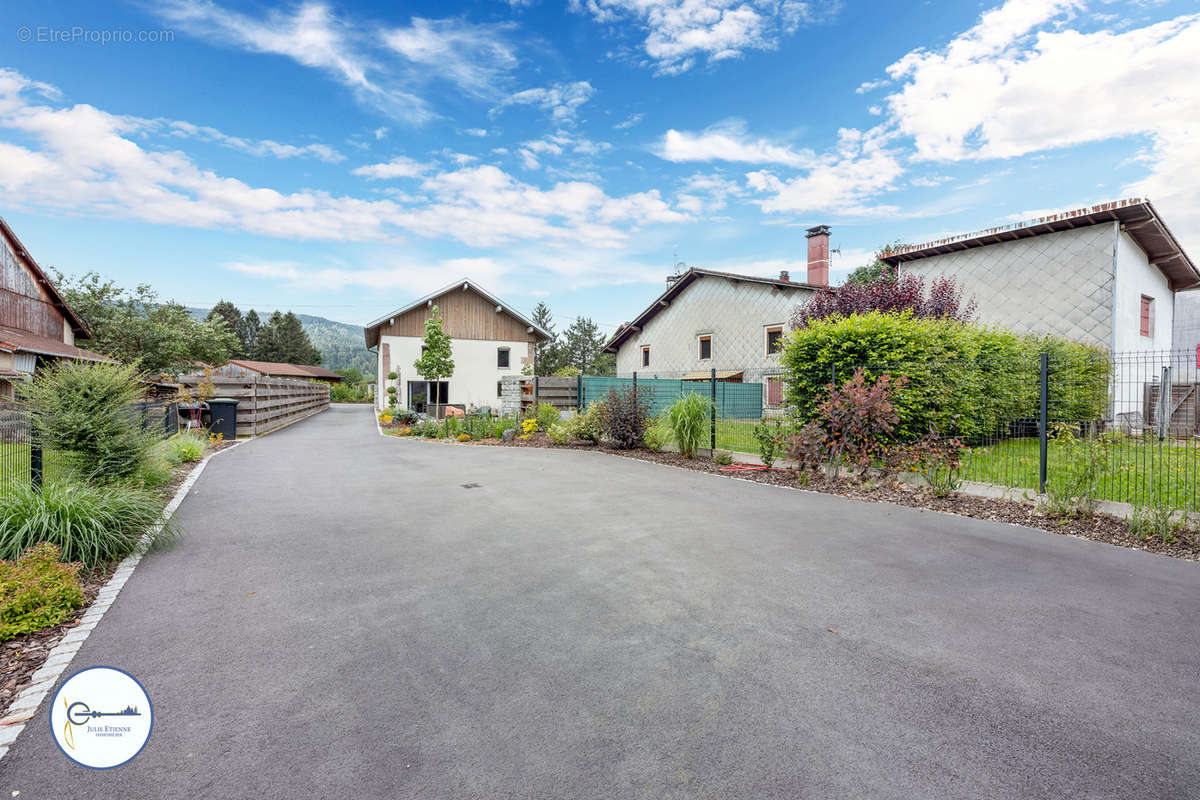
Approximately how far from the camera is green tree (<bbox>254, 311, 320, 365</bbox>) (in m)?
65.4

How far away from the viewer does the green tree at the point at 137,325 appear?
92.0ft

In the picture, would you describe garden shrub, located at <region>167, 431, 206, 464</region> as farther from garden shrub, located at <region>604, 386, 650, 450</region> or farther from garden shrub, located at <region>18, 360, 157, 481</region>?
garden shrub, located at <region>604, 386, 650, 450</region>

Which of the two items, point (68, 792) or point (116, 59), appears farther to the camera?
point (116, 59)

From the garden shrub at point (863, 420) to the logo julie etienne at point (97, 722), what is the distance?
8.37 metres

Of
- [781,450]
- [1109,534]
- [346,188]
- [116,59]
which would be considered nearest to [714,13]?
[781,450]

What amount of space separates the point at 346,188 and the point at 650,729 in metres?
24.7

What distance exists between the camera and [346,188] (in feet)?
70.3

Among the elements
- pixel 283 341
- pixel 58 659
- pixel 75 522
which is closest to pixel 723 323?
pixel 75 522

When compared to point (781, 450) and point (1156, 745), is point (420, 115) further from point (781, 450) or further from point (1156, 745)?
point (1156, 745)

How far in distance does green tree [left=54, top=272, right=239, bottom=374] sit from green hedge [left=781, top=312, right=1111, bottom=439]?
32473 millimetres

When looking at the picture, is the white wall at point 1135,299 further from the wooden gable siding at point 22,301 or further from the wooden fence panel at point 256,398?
the wooden gable siding at point 22,301

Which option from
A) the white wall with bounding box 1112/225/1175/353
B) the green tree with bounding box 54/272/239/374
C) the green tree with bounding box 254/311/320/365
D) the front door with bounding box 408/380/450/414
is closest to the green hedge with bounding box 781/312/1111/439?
the white wall with bounding box 1112/225/1175/353

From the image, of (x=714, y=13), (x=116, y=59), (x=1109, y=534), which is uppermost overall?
(x=714, y=13)

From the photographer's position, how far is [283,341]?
66.4 metres
